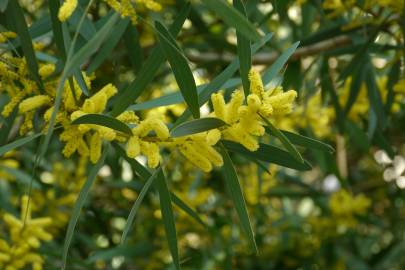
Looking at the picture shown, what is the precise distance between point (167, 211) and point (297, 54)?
93 cm

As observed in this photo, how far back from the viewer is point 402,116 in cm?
245

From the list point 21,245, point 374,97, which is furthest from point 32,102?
point 374,97

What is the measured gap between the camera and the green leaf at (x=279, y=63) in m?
0.95

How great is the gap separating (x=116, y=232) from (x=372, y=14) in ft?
3.98

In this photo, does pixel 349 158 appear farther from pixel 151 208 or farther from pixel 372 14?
pixel 372 14

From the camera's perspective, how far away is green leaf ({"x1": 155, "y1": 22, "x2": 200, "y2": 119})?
0.86 meters

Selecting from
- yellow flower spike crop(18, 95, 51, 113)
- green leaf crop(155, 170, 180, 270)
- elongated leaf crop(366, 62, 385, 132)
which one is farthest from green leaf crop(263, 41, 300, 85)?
elongated leaf crop(366, 62, 385, 132)

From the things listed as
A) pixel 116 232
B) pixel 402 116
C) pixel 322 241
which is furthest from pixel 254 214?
pixel 402 116

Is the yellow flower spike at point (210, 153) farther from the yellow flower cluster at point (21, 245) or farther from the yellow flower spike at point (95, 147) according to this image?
the yellow flower cluster at point (21, 245)

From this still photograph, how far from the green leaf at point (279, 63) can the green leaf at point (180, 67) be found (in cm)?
14

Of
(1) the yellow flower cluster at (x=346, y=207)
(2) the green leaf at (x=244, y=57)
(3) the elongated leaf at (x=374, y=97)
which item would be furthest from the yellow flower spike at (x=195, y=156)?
(1) the yellow flower cluster at (x=346, y=207)

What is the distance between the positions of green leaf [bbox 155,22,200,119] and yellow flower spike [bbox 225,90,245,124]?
0.17 feet

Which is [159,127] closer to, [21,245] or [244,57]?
[244,57]

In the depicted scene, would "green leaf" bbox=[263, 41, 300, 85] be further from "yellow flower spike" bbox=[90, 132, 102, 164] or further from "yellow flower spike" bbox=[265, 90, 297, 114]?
"yellow flower spike" bbox=[90, 132, 102, 164]
